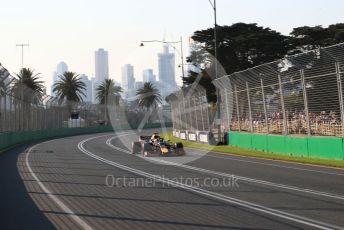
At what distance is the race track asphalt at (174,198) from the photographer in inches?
334

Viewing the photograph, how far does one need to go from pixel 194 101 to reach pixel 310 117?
19.7 m

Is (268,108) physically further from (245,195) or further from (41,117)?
(41,117)

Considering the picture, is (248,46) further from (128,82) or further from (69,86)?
(128,82)

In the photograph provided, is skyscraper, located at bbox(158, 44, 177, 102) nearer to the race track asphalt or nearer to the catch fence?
the catch fence

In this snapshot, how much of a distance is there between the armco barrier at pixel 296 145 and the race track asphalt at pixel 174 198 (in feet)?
7.59

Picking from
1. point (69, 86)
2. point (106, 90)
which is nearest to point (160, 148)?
point (69, 86)

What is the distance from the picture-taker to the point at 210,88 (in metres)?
61.4

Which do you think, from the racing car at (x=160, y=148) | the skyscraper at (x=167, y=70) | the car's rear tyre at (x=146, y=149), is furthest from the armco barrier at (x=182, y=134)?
the skyscraper at (x=167, y=70)

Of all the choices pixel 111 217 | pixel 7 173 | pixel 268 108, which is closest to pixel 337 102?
pixel 268 108

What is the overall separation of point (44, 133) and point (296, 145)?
37.5 meters

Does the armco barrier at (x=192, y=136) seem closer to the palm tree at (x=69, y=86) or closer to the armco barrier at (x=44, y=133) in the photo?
the armco barrier at (x=44, y=133)

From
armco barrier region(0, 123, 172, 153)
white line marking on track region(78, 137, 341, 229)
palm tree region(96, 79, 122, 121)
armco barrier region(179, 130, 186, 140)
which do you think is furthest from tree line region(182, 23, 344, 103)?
white line marking on track region(78, 137, 341, 229)

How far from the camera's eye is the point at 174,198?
11.1 m

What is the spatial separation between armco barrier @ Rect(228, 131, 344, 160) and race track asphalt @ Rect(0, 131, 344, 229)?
2314 millimetres
